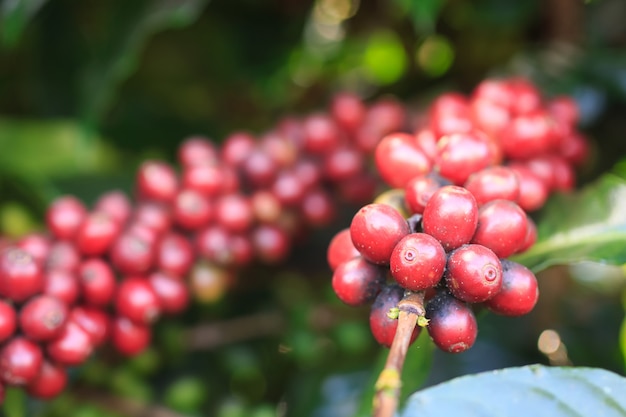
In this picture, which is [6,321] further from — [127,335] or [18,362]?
[127,335]

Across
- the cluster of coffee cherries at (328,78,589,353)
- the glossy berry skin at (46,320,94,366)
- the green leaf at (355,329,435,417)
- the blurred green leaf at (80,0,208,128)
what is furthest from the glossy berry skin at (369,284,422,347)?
the blurred green leaf at (80,0,208,128)

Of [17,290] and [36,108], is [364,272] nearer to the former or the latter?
[17,290]

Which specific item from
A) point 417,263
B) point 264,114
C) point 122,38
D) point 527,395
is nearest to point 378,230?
point 417,263

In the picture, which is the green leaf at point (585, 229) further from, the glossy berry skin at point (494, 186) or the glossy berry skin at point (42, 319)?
the glossy berry skin at point (42, 319)

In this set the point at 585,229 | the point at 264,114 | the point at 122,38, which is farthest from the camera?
the point at 264,114

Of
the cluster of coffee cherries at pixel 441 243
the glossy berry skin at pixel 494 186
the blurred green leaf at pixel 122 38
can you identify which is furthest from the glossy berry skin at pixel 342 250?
the blurred green leaf at pixel 122 38

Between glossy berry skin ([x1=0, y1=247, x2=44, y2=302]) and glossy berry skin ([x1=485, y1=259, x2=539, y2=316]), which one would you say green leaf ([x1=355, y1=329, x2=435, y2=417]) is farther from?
glossy berry skin ([x1=0, y1=247, x2=44, y2=302])

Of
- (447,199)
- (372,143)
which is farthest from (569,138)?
(447,199)
